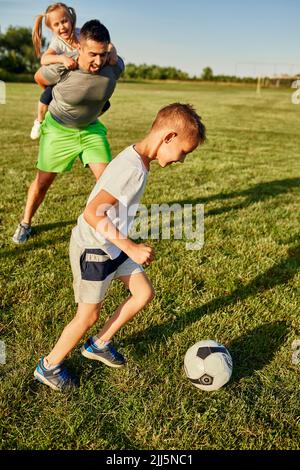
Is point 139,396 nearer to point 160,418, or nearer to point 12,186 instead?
point 160,418

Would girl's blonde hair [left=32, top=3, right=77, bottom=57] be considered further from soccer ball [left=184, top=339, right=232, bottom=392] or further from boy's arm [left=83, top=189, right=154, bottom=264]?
soccer ball [left=184, top=339, right=232, bottom=392]

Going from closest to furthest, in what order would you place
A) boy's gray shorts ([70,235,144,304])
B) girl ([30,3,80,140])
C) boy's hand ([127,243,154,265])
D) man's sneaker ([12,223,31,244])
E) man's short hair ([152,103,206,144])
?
1. boy's hand ([127,243,154,265])
2. man's short hair ([152,103,206,144])
3. boy's gray shorts ([70,235,144,304])
4. girl ([30,3,80,140])
5. man's sneaker ([12,223,31,244])

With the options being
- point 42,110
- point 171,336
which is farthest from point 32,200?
point 171,336

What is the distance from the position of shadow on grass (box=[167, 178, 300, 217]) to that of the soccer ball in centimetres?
371

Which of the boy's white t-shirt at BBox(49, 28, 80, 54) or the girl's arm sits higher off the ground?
the boy's white t-shirt at BBox(49, 28, 80, 54)

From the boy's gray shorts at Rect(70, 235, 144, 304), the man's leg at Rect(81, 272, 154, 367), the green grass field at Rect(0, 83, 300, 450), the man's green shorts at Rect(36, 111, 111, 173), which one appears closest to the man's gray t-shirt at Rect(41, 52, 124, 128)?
the man's green shorts at Rect(36, 111, 111, 173)

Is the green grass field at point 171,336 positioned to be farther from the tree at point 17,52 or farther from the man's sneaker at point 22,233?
the tree at point 17,52

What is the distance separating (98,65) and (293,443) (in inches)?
139

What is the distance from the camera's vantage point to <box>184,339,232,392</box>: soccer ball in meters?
2.88

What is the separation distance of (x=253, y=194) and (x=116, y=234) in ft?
19.3

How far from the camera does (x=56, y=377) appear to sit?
111 inches

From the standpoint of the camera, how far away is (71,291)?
4.03 metres
